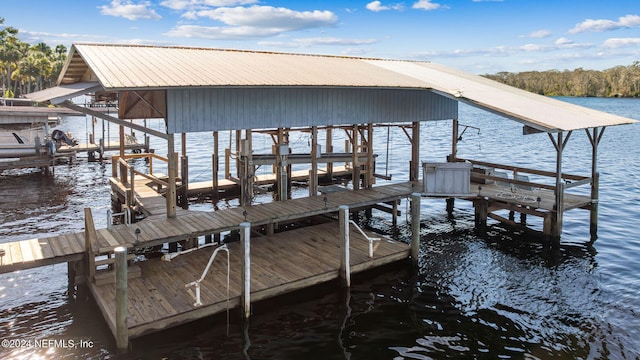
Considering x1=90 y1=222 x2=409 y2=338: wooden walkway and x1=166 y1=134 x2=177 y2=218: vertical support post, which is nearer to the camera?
x1=90 y1=222 x2=409 y2=338: wooden walkway

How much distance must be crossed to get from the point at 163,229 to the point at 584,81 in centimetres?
16739

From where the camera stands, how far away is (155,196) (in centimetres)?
2067

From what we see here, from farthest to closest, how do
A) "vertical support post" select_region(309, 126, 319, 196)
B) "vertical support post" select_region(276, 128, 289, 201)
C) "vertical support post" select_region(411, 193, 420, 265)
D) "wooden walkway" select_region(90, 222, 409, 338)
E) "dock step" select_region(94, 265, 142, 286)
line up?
"vertical support post" select_region(309, 126, 319, 196) < "vertical support post" select_region(276, 128, 289, 201) < "vertical support post" select_region(411, 193, 420, 265) < "dock step" select_region(94, 265, 142, 286) < "wooden walkway" select_region(90, 222, 409, 338)

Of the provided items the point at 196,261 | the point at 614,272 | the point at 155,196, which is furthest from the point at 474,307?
the point at 155,196

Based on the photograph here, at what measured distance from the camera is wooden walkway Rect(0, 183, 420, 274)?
1258 cm

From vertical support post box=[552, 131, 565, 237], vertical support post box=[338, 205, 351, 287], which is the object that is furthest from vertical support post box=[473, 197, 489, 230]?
vertical support post box=[338, 205, 351, 287]

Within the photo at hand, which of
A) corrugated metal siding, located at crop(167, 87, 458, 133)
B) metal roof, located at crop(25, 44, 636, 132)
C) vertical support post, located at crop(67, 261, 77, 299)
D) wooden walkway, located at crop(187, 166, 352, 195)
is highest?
metal roof, located at crop(25, 44, 636, 132)

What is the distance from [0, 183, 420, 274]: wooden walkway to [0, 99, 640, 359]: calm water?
5.34ft

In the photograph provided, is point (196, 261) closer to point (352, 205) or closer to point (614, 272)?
point (352, 205)

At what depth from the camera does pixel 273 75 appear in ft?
57.6

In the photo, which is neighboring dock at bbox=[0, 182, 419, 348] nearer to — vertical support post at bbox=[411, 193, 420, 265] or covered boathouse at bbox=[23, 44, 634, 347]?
covered boathouse at bbox=[23, 44, 634, 347]

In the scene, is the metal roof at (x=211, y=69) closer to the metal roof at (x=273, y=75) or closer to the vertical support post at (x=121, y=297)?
the metal roof at (x=273, y=75)

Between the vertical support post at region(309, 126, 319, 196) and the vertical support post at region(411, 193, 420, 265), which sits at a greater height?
the vertical support post at region(309, 126, 319, 196)

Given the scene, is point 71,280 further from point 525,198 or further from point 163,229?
point 525,198
